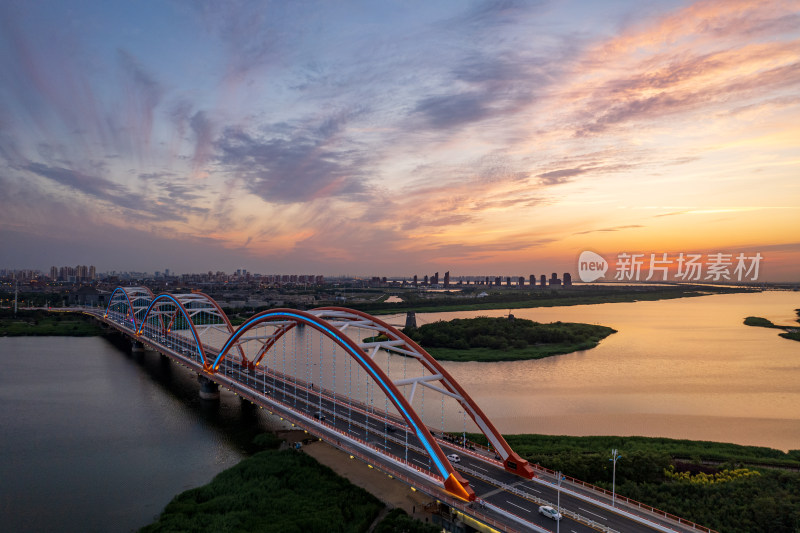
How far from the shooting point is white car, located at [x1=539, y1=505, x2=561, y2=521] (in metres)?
16.0

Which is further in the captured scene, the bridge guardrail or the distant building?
the distant building

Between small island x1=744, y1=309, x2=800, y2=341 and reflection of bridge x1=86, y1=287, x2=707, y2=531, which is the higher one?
small island x1=744, y1=309, x2=800, y2=341

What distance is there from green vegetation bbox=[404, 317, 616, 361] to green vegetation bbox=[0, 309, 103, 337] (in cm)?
5544

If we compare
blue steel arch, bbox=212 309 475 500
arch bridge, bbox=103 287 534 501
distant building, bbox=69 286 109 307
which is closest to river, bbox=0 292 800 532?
arch bridge, bbox=103 287 534 501

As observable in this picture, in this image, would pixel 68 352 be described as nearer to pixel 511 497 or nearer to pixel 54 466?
pixel 54 466

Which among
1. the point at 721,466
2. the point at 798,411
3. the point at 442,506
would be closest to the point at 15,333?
the point at 442,506

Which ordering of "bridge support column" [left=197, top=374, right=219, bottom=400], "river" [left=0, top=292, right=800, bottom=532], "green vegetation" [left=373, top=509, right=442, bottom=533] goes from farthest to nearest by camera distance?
"bridge support column" [left=197, top=374, right=219, bottom=400], "river" [left=0, top=292, right=800, bottom=532], "green vegetation" [left=373, top=509, right=442, bottom=533]

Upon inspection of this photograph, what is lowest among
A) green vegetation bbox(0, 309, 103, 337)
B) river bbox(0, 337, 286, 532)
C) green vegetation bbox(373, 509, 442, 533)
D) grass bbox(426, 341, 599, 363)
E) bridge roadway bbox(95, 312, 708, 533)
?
river bbox(0, 337, 286, 532)

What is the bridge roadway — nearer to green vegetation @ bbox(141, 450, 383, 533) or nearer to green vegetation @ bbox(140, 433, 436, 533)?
green vegetation @ bbox(140, 433, 436, 533)

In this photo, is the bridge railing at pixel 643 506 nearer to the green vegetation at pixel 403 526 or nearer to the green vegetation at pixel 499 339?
the green vegetation at pixel 403 526

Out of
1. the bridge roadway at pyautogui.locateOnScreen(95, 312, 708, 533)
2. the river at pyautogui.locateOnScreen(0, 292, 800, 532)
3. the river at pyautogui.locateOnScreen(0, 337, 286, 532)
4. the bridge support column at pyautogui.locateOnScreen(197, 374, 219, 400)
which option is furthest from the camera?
the bridge support column at pyautogui.locateOnScreen(197, 374, 219, 400)

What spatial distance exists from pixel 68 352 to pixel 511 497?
207 feet

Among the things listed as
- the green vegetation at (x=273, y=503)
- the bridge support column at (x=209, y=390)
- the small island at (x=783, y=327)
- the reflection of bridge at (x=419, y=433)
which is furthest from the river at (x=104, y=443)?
the small island at (x=783, y=327)

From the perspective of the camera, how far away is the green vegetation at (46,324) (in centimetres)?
7538
